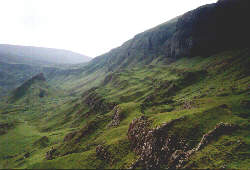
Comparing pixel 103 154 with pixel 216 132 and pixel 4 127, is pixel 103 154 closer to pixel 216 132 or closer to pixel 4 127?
pixel 216 132

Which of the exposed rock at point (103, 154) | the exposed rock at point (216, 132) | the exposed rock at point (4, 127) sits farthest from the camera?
the exposed rock at point (4, 127)

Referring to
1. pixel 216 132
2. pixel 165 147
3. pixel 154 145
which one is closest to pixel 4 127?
pixel 154 145

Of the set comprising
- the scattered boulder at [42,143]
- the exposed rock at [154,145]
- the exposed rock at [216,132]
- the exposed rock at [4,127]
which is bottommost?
the exposed rock at [4,127]

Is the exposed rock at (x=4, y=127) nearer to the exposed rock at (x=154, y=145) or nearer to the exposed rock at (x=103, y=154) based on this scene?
the exposed rock at (x=103, y=154)

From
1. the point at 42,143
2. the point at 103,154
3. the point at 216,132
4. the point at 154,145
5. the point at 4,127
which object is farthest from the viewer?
the point at 4,127

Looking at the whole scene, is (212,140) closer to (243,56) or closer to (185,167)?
(185,167)

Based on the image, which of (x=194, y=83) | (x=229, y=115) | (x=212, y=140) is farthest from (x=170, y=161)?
(x=194, y=83)

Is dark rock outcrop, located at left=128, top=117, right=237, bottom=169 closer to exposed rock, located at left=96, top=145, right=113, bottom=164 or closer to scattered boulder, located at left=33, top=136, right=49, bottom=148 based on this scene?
exposed rock, located at left=96, top=145, right=113, bottom=164

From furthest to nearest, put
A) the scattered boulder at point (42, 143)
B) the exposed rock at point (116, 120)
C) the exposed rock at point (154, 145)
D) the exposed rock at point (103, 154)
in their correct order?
1. the scattered boulder at point (42, 143)
2. the exposed rock at point (116, 120)
3. the exposed rock at point (103, 154)
4. the exposed rock at point (154, 145)

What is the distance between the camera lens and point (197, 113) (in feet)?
203

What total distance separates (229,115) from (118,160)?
122 feet

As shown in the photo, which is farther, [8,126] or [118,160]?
[8,126]

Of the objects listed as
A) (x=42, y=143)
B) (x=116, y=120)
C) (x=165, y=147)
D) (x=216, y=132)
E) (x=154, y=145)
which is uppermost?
(x=216, y=132)

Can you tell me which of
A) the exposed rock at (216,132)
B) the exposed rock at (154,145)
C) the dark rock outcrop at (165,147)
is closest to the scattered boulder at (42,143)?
the exposed rock at (154,145)
